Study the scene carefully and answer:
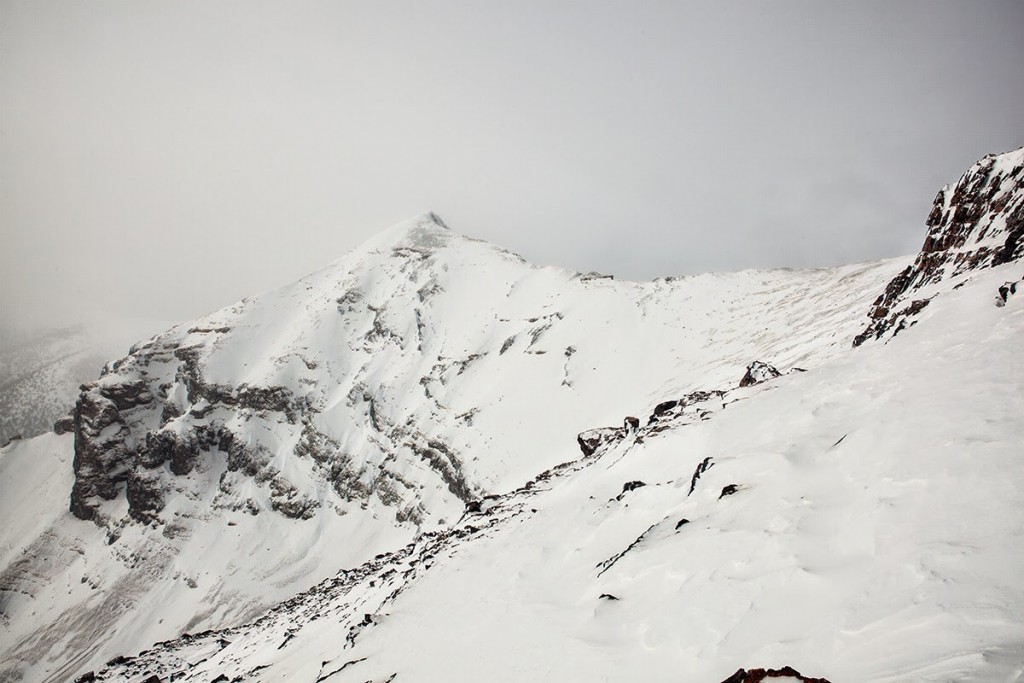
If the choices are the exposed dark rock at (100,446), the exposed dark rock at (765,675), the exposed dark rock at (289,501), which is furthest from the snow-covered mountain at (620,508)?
the exposed dark rock at (100,446)

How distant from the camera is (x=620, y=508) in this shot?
13742 mm

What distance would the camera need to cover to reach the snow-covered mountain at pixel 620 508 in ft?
20.3

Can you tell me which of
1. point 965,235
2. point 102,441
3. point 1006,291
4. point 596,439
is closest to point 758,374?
point 596,439

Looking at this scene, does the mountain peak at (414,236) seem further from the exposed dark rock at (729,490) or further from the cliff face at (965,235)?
the exposed dark rock at (729,490)

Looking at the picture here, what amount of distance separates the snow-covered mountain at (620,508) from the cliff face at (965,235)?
18cm

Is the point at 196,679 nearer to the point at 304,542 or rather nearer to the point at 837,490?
the point at 837,490

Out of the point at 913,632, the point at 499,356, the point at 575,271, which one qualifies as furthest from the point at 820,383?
the point at 575,271

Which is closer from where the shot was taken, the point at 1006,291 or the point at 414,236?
the point at 1006,291

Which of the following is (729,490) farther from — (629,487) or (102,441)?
(102,441)

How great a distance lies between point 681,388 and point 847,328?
15.8 m

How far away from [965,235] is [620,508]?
19073 mm

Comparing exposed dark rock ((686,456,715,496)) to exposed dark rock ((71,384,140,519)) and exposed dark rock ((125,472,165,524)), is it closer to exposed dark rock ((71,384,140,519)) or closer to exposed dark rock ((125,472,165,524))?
exposed dark rock ((125,472,165,524))

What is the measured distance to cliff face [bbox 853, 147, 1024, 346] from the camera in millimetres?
15766

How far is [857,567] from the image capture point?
631 cm
